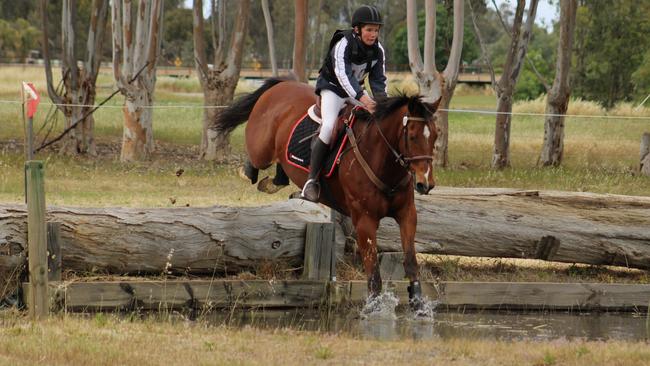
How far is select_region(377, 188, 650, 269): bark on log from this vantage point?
465 inches

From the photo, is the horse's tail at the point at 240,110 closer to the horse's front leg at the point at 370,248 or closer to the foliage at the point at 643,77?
the horse's front leg at the point at 370,248

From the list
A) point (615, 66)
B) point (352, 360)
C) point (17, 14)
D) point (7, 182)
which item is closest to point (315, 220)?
point (352, 360)

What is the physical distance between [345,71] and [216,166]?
13439mm

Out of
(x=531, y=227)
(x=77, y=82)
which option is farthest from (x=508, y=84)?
(x=531, y=227)

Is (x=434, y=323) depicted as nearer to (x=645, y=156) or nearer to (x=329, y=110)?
(x=329, y=110)

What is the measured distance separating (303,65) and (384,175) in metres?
Result: 14.5

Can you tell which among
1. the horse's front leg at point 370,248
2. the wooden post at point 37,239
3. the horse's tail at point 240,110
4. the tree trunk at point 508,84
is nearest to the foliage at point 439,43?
the tree trunk at point 508,84

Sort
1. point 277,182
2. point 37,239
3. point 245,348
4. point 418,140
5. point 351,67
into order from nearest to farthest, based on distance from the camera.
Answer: point 245,348, point 37,239, point 418,140, point 351,67, point 277,182

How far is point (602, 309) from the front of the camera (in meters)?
11.4

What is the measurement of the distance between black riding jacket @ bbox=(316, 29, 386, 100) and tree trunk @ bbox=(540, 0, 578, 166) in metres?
15.8

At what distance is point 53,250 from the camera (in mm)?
9945

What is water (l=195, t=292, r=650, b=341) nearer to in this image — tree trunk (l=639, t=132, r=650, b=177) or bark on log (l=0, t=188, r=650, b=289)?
bark on log (l=0, t=188, r=650, b=289)

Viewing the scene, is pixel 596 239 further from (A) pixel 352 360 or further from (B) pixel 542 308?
(A) pixel 352 360

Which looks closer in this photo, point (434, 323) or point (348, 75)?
point (434, 323)
